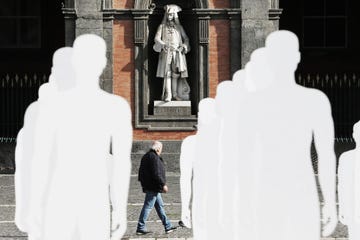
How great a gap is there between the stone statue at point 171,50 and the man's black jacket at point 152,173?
7272 millimetres

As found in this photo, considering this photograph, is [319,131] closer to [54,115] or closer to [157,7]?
[54,115]

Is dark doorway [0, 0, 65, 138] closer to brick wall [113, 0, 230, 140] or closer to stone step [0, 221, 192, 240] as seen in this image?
brick wall [113, 0, 230, 140]

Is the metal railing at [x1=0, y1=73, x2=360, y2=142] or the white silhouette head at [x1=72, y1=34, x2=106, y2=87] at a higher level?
the white silhouette head at [x1=72, y1=34, x2=106, y2=87]

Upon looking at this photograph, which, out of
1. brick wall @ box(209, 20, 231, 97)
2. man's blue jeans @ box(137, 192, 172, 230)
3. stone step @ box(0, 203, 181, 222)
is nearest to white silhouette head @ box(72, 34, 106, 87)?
man's blue jeans @ box(137, 192, 172, 230)

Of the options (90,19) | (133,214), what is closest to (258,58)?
(133,214)

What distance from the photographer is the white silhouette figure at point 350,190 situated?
29.1 ft

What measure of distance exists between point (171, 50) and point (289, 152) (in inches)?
403

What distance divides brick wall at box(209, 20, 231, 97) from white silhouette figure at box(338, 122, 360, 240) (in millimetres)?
9838

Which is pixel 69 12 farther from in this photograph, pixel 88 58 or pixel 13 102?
Result: pixel 88 58

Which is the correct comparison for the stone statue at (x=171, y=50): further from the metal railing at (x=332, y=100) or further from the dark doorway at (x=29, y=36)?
the dark doorway at (x=29, y=36)

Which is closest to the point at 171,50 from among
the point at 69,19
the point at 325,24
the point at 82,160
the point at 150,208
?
the point at 69,19

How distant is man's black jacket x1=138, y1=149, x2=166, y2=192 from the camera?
1122cm

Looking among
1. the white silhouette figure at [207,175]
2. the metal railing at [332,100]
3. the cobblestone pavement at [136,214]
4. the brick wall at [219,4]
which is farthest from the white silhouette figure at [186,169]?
the metal railing at [332,100]

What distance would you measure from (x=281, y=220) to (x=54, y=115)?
95.6 inches
